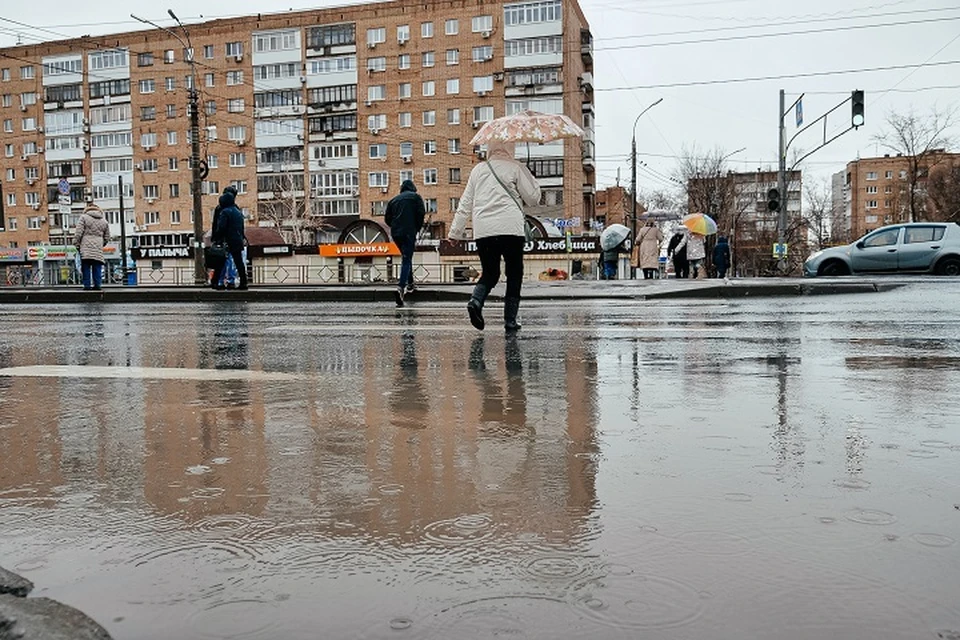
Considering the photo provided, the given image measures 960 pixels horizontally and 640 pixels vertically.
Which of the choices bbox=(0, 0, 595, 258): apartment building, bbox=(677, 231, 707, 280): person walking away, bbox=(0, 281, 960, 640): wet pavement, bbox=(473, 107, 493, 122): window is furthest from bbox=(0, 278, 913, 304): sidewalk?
bbox=(473, 107, 493, 122): window

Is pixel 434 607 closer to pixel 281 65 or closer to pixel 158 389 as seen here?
pixel 158 389

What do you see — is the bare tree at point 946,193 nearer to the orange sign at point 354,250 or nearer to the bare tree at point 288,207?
the orange sign at point 354,250

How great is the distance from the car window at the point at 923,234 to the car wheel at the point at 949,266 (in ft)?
1.87

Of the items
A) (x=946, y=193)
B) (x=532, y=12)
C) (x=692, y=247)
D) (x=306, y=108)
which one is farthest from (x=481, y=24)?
(x=692, y=247)

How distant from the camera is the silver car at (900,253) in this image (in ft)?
64.8

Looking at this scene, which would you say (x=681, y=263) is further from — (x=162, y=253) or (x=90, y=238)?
(x=162, y=253)

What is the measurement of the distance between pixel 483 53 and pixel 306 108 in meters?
17.6

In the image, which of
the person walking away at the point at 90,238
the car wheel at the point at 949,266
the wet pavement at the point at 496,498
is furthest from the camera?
the car wheel at the point at 949,266

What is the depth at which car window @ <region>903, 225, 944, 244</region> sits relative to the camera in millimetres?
19891

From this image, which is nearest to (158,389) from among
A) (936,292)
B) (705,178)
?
(936,292)

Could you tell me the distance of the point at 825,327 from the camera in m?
6.70

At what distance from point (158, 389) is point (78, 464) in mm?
1580

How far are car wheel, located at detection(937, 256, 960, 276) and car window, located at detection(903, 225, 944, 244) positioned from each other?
1.87 ft

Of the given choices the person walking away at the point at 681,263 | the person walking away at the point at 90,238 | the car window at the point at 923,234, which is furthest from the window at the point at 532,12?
the person walking away at the point at 90,238
